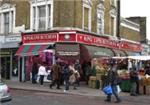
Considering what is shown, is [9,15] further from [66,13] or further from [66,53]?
[66,53]

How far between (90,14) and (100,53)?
338cm

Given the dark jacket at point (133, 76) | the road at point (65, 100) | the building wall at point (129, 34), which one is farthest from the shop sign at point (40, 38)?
the building wall at point (129, 34)

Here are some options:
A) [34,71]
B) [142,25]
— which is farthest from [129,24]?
[34,71]

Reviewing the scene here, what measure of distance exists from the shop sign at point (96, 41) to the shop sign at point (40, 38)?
6.51 feet

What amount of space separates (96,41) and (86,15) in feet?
7.47

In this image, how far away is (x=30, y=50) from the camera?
109 feet

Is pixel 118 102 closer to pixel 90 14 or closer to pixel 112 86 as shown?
pixel 112 86

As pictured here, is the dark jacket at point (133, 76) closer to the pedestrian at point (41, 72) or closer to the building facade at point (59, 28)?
the building facade at point (59, 28)

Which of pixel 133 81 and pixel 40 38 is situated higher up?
pixel 40 38

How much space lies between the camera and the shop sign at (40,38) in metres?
32.1

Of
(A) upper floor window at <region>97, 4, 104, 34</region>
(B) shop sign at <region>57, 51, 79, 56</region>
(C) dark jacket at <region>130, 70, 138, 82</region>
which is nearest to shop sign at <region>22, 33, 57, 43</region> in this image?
(B) shop sign at <region>57, 51, 79, 56</region>

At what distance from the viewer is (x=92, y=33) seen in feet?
113

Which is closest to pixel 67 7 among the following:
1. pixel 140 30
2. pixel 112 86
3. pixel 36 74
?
pixel 36 74

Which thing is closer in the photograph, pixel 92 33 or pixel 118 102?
pixel 118 102
